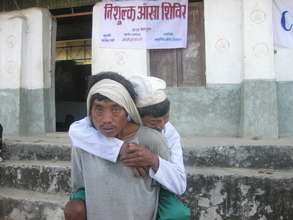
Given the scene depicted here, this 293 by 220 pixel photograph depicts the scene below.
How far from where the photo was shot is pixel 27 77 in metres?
7.95

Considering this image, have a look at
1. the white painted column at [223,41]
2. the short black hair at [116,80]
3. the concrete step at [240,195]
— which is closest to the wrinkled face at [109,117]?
the short black hair at [116,80]

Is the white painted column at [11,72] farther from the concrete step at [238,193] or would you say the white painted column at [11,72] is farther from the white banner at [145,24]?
the concrete step at [238,193]

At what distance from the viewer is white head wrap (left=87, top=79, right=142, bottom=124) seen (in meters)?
2.04

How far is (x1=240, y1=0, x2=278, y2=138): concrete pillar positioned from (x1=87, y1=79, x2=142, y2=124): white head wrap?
14.9ft

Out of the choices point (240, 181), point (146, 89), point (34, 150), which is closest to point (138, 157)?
point (146, 89)

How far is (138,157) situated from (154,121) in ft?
0.99

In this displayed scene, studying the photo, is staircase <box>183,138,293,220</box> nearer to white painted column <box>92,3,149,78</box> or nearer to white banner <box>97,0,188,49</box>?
white painted column <box>92,3,149,78</box>

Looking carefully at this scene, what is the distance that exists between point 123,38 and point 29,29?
1851mm

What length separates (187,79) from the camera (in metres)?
7.18

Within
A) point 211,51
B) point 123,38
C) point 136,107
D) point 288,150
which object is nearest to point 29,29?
point 123,38

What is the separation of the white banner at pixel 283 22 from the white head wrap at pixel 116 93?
4999mm

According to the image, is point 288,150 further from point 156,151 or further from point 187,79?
point 156,151

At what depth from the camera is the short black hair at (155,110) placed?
2227 mm

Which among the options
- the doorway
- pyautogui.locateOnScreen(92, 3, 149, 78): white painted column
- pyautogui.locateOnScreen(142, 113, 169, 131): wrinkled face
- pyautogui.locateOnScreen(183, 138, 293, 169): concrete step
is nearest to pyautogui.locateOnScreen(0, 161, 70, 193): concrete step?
pyautogui.locateOnScreen(183, 138, 293, 169): concrete step
